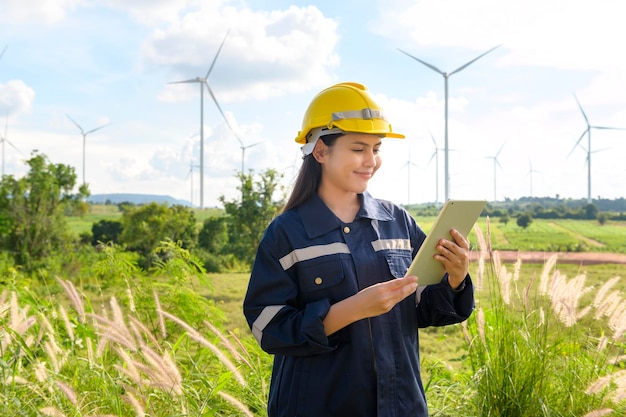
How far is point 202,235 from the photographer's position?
106 ft

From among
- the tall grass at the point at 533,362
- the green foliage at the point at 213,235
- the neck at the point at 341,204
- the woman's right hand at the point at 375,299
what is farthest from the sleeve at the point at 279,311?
the green foliage at the point at 213,235

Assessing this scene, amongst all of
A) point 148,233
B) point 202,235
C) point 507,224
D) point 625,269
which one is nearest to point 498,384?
→ point 148,233

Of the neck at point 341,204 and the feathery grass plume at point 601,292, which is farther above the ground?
the neck at point 341,204

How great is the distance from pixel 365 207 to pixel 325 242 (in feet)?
1.00

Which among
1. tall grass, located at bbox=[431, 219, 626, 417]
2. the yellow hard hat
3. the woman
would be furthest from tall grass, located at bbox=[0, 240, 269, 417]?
tall grass, located at bbox=[431, 219, 626, 417]

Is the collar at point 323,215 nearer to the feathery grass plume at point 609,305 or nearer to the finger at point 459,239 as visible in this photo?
the finger at point 459,239

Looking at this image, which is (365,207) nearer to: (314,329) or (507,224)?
(314,329)

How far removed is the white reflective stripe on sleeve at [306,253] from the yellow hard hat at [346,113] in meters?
0.57

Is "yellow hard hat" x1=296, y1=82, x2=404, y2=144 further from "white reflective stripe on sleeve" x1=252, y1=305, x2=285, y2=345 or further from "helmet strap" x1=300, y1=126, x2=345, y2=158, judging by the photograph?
"white reflective stripe on sleeve" x1=252, y1=305, x2=285, y2=345

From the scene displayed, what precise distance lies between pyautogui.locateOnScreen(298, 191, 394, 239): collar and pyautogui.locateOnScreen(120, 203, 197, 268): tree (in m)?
23.3

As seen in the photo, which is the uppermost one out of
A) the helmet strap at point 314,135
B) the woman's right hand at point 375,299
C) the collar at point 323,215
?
the helmet strap at point 314,135

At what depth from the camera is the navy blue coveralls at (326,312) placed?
2.73 meters

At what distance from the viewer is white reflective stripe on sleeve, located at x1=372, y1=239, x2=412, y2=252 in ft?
9.73

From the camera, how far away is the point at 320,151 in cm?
305
